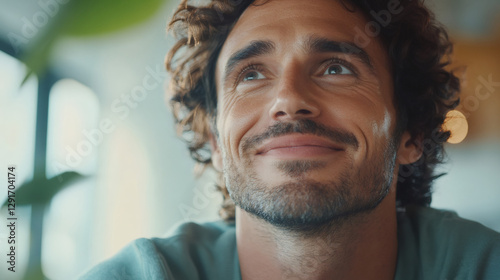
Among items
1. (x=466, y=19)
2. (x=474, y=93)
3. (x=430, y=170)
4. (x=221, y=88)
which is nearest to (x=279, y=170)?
(x=221, y=88)

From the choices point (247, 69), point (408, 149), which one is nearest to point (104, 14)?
point (247, 69)

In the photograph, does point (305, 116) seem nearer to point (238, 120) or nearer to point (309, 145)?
point (309, 145)

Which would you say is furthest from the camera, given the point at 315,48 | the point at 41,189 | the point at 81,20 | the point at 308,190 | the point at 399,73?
the point at 81,20

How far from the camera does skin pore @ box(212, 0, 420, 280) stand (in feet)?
3.22

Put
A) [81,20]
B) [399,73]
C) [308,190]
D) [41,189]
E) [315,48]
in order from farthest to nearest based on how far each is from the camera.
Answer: [81,20] < [41,189] < [399,73] < [315,48] < [308,190]

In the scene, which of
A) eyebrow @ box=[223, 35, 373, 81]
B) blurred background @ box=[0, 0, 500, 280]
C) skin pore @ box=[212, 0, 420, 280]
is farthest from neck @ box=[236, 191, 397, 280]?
blurred background @ box=[0, 0, 500, 280]

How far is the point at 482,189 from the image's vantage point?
214cm

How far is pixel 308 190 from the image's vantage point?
96cm

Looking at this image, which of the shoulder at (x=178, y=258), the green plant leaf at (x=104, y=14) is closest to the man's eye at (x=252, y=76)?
the shoulder at (x=178, y=258)

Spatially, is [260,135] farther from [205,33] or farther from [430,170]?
[430,170]

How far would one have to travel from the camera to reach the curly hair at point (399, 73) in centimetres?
125

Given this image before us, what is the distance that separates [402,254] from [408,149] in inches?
12.3

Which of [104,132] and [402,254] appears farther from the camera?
[104,132]

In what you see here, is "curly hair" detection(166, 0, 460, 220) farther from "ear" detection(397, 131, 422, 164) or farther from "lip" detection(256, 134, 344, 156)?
"lip" detection(256, 134, 344, 156)
